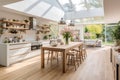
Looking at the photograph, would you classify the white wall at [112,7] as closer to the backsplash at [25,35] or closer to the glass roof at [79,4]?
the glass roof at [79,4]

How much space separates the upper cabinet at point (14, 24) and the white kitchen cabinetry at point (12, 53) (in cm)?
96

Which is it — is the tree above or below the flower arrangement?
above

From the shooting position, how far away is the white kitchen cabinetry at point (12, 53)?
4520 mm

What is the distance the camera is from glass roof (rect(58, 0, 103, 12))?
936 cm

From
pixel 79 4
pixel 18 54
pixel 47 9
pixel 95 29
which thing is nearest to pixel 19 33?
pixel 18 54

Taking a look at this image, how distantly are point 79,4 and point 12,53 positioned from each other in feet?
24.2

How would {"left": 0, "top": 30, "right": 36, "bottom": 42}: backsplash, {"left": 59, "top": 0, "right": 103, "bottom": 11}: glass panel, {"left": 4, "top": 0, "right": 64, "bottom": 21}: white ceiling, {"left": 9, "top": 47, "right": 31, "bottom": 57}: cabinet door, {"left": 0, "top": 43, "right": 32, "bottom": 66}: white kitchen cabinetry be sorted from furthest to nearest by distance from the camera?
{"left": 59, "top": 0, "right": 103, "bottom": 11}: glass panel
{"left": 0, "top": 30, "right": 36, "bottom": 42}: backsplash
{"left": 4, "top": 0, "right": 64, "bottom": 21}: white ceiling
{"left": 9, "top": 47, "right": 31, "bottom": 57}: cabinet door
{"left": 0, "top": 43, "right": 32, "bottom": 66}: white kitchen cabinetry

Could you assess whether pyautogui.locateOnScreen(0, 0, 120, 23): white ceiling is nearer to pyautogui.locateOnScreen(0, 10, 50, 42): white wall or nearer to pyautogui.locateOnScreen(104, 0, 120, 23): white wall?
pyautogui.locateOnScreen(104, 0, 120, 23): white wall

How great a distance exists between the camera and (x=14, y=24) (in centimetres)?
566

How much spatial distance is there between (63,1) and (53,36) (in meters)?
3.28

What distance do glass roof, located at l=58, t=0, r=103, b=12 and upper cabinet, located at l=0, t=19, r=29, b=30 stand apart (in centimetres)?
485

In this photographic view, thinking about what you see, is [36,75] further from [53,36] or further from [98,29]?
[98,29]

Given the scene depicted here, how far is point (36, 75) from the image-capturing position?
11.9 ft

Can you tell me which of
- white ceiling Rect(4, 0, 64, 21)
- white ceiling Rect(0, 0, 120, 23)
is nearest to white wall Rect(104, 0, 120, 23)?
white ceiling Rect(0, 0, 120, 23)
